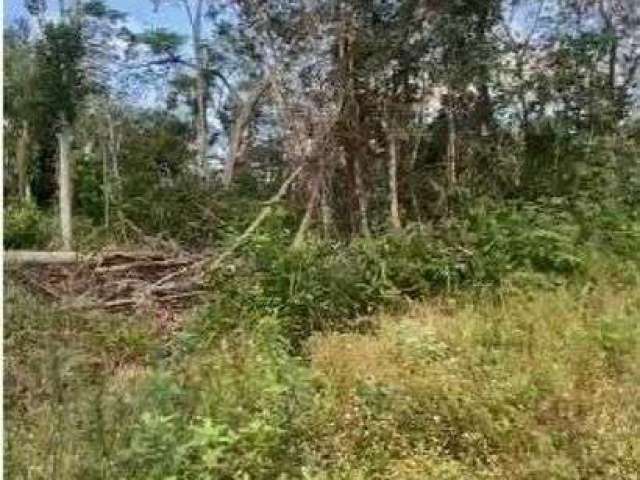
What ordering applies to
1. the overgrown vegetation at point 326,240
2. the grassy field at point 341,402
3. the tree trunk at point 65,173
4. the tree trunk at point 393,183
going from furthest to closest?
the tree trunk at point 65,173 < the tree trunk at point 393,183 < the overgrown vegetation at point 326,240 < the grassy field at point 341,402

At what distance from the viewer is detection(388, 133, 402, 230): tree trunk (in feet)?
20.0

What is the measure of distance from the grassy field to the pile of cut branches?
0.62 meters

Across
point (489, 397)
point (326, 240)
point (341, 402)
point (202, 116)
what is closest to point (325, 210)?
point (326, 240)

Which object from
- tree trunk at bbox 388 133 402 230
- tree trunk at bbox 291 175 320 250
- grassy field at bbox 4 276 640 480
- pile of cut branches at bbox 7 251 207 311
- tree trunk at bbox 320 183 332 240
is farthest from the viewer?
tree trunk at bbox 388 133 402 230

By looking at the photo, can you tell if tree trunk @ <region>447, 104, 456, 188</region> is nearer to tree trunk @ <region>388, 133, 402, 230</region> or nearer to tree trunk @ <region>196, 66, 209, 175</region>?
tree trunk @ <region>388, 133, 402, 230</region>

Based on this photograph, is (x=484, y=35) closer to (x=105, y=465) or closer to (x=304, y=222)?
(x=304, y=222)

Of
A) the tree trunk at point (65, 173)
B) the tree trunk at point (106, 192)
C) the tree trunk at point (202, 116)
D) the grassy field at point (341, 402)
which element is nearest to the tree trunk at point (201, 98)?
the tree trunk at point (202, 116)

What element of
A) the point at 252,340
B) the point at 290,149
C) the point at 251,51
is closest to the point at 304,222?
the point at 290,149

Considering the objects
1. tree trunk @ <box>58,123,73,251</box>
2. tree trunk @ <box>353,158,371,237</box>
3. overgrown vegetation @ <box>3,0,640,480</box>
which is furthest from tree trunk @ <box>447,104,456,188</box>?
tree trunk @ <box>58,123,73,251</box>

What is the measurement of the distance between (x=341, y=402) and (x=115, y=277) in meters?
2.30

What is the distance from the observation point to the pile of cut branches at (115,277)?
480cm

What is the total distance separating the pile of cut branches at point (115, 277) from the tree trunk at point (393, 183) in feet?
4.50

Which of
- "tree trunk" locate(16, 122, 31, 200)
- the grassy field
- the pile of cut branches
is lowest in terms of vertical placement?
the grassy field

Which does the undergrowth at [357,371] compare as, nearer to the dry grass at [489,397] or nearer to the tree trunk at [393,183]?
the dry grass at [489,397]
